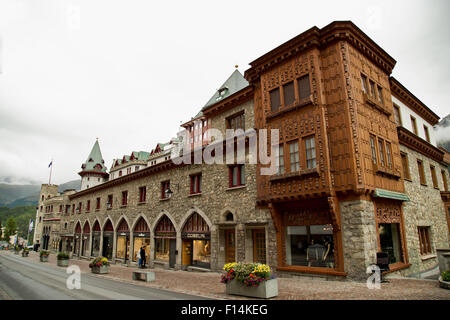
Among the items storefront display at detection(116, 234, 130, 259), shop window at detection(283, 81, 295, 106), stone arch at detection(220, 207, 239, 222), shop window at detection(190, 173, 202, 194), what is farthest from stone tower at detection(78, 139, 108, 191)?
shop window at detection(283, 81, 295, 106)

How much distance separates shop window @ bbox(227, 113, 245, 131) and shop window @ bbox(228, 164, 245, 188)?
2510mm

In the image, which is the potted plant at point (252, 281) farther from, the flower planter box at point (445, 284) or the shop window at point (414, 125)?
the shop window at point (414, 125)

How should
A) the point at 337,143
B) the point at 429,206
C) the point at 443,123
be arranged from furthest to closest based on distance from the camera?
1. the point at 443,123
2. the point at 429,206
3. the point at 337,143

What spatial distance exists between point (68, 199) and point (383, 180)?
148 feet

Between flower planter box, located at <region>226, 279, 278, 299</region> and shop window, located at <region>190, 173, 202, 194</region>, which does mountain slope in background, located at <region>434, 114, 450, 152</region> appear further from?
flower planter box, located at <region>226, 279, 278, 299</region>

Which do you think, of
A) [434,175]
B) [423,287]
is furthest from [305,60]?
[434,175]

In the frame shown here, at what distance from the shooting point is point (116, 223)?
2808 cm

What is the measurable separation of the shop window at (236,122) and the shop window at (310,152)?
5301 millimetres

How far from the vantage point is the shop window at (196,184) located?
64.7 feet

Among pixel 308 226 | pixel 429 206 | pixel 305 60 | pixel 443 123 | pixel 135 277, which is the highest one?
pixel 443 123

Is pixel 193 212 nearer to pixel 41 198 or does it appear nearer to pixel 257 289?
pixel 257 289

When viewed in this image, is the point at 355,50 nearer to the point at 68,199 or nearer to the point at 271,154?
the point at 271,154

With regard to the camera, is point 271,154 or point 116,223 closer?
point 271,154

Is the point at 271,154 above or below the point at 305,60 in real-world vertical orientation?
below
